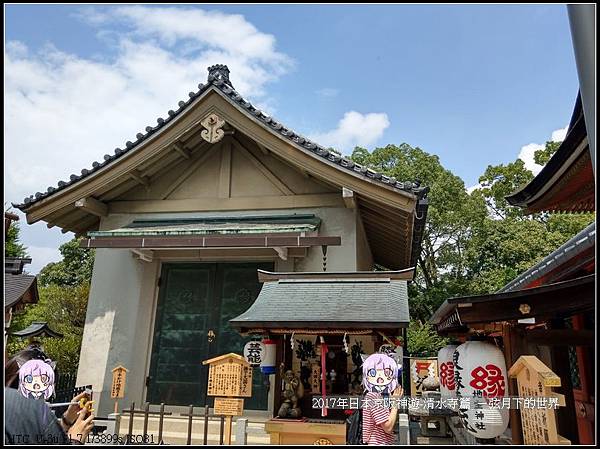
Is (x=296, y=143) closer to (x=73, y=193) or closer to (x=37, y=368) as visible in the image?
(x=73, y=193)

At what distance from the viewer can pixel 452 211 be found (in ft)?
88.3

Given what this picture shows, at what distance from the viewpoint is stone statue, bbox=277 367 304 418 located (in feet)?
22.6

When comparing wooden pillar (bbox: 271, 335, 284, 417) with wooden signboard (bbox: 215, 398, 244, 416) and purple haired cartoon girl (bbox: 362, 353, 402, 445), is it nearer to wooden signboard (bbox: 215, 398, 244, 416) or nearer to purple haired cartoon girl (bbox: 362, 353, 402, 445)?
wooden signboard (bbox: 215, 398, 244, 416)

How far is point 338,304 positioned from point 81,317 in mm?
18349

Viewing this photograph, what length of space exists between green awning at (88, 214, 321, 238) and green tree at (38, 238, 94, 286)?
25601 millimetres

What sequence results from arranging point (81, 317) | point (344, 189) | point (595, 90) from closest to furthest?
point (595, 90)
point (344, 189)
point (81, 317)

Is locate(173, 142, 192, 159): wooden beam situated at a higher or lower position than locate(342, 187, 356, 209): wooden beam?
higher

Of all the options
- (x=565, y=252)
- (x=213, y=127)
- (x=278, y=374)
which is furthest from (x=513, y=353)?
(x=213, y=127)

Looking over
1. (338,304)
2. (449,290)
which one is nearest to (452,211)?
(449,290)

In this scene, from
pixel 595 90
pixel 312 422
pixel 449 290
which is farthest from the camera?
pixel 449 290

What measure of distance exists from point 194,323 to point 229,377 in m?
2.98

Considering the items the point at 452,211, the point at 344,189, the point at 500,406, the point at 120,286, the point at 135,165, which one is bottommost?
the point at 500,406

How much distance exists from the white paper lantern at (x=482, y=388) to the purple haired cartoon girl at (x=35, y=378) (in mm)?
4397

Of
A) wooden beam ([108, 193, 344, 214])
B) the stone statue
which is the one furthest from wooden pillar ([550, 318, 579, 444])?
wooden beam ([108, 193, 344, 214])
